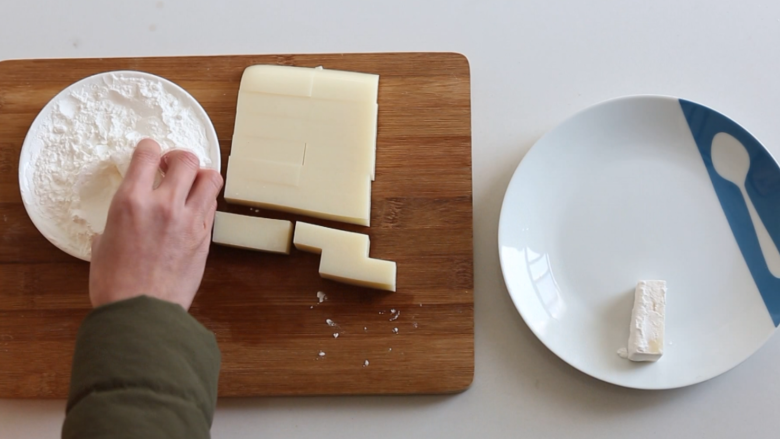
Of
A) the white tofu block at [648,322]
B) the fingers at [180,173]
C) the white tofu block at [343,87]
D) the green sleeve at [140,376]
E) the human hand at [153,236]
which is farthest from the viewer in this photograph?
the white tofu block at [343,87]

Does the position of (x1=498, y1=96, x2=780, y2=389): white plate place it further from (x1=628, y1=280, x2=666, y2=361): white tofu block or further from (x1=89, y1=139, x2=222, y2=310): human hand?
(x1=89, y1=139, x2=222, y2=310): human hand

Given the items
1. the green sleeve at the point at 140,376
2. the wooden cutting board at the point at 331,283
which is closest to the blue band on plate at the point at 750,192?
the wooden cutting board at the point at 331,283

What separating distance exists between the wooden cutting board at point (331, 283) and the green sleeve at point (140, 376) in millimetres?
319

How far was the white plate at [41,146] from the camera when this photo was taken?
1.15 meters

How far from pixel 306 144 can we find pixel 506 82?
0.52m

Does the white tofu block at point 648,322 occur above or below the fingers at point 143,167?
below

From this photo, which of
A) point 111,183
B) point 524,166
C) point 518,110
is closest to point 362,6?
point 518,110

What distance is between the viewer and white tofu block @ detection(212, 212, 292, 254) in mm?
1170

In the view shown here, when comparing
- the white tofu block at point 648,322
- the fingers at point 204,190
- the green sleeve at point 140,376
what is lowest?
the green sleeve at point 140,376

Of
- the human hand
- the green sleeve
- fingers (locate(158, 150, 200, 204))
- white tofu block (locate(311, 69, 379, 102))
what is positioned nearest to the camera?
the green sleeve

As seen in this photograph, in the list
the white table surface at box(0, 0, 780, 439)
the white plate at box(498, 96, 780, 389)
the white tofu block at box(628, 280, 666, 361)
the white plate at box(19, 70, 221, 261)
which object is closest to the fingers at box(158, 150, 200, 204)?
the white plate at box(19, 70, 221, 261)

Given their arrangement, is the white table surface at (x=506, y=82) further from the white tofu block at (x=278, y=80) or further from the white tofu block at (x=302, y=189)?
the white tofu block at (x=302, y=189)

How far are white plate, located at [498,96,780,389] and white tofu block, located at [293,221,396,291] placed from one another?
0.86 ft

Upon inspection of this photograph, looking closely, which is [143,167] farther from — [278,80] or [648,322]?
[648,322]
